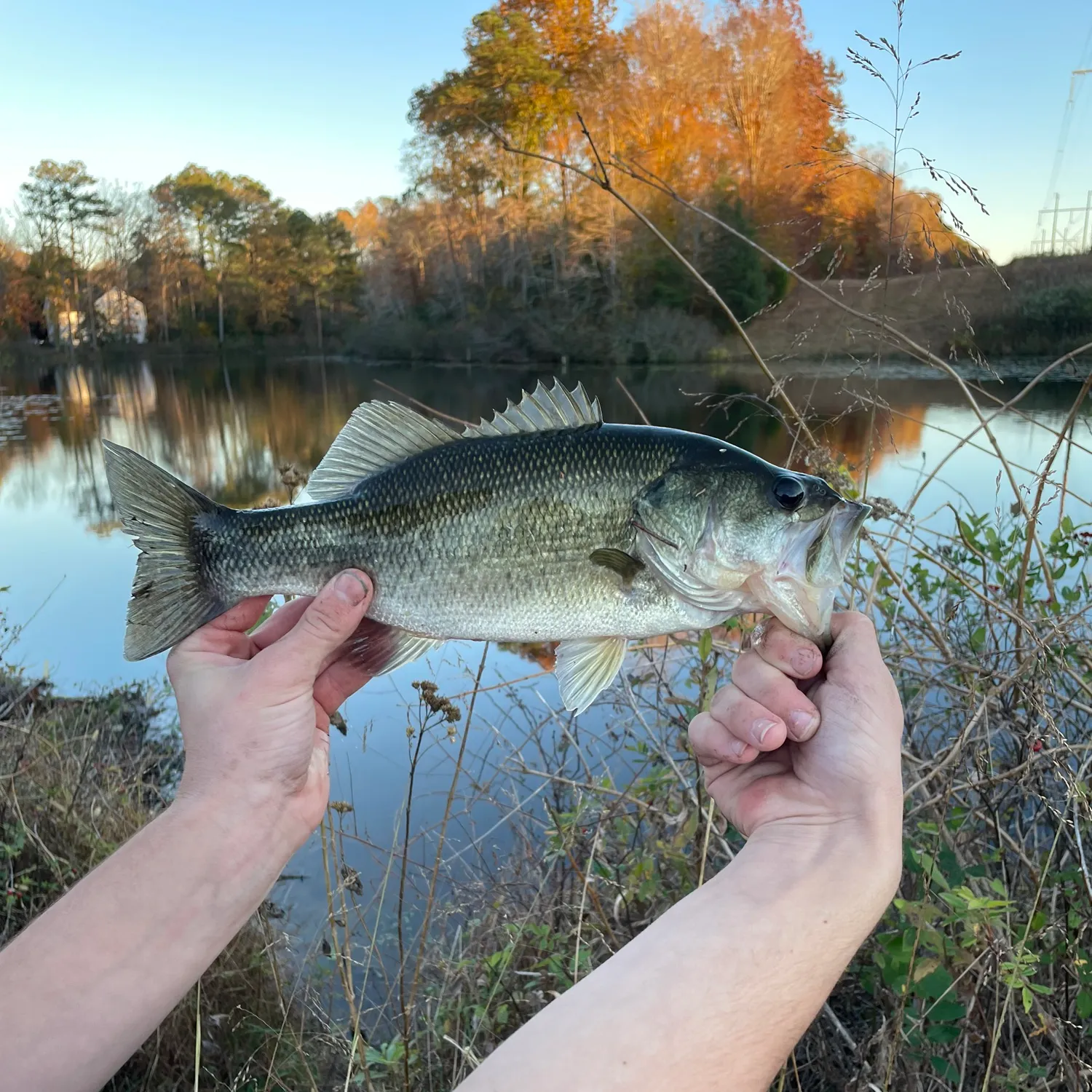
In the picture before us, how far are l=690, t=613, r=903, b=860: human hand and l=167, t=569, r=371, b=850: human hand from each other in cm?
102

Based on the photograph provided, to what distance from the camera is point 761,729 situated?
1.74 metres

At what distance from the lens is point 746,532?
1942 mm

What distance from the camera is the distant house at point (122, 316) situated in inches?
1806

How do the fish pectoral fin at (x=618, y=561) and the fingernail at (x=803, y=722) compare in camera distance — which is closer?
the fingernail at (x=803, y=722)

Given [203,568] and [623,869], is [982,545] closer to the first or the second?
[623,869]


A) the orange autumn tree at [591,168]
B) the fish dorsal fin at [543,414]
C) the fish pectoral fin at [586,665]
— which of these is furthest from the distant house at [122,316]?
the fish pectoral fin at [586,665]

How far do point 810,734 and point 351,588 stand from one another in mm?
1234

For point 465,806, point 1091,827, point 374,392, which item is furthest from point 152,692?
point 374,392

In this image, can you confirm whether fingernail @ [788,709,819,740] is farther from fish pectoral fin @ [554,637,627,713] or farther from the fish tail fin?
the fish tail fin

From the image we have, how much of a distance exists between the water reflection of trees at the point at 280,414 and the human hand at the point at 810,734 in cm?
220

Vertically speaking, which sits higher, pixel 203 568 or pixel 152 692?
pixel 203 568

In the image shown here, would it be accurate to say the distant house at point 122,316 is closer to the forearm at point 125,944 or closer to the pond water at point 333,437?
the pond water at point 333,437

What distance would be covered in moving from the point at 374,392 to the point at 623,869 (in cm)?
2263

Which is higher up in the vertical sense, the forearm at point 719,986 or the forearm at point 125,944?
the forearm at point 719,986
